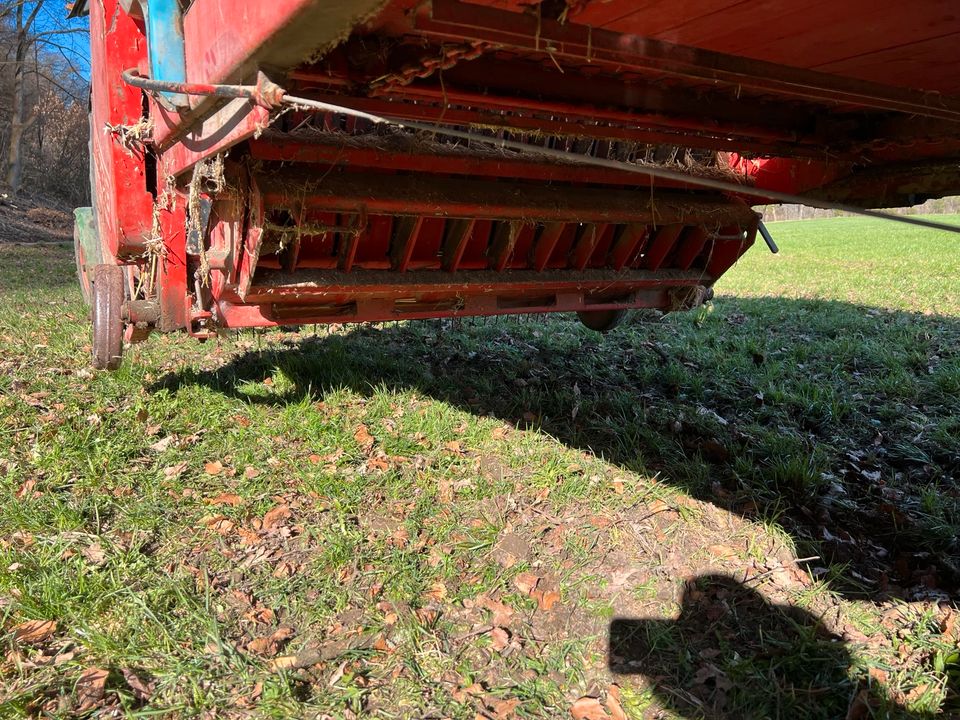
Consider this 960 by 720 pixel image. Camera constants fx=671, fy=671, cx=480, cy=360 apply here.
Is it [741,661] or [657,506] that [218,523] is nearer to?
[657,506]

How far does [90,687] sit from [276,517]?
1183 mm

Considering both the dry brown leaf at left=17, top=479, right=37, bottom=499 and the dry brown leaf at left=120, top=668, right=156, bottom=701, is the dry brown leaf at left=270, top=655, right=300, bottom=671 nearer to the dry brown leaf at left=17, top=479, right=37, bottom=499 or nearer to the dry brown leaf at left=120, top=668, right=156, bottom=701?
the dry brown leaf at left=120, top=668, right=156, bottom=701

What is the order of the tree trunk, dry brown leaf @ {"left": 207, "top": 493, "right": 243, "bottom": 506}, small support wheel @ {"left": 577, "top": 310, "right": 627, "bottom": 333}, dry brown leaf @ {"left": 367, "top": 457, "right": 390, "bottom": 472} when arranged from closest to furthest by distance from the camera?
1. dry brown leaf @ {"left": 207, "top": 493, "right": 243, "bottom": 506}
2. dry brown leaf @ {"left": 367, "top": 457, "right": 390, "bottom": 472}
3. small support wheel @ {"left": 577, "top": 310, "right": 627, "bottom": 333}
4. the tree trunk

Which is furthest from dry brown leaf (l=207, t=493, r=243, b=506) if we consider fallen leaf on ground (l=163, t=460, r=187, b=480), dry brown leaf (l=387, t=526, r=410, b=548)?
dry brown leaf (l=387, t=526, r=410, b=548)

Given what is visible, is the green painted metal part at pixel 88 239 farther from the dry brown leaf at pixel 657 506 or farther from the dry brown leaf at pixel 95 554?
the dry brown leaf at pixel 657 506

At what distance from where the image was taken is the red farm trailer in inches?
68.4

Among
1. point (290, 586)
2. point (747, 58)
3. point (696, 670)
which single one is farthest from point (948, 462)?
point (290, 586)

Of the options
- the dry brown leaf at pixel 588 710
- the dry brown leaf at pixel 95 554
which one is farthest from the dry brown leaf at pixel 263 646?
the dry brown leaf at pixel 588 710

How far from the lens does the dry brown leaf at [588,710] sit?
2.58 metres

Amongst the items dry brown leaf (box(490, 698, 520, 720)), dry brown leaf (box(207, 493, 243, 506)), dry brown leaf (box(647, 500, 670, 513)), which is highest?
dry brown leaf (box(207, 493, 243, 506))

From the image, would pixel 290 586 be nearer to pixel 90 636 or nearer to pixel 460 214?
pixel 90 636

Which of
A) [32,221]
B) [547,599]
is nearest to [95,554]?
[547,599]

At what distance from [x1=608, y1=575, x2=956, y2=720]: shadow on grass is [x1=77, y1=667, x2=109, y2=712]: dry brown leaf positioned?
6.39ft

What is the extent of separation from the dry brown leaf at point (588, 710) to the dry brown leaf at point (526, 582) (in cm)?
58
